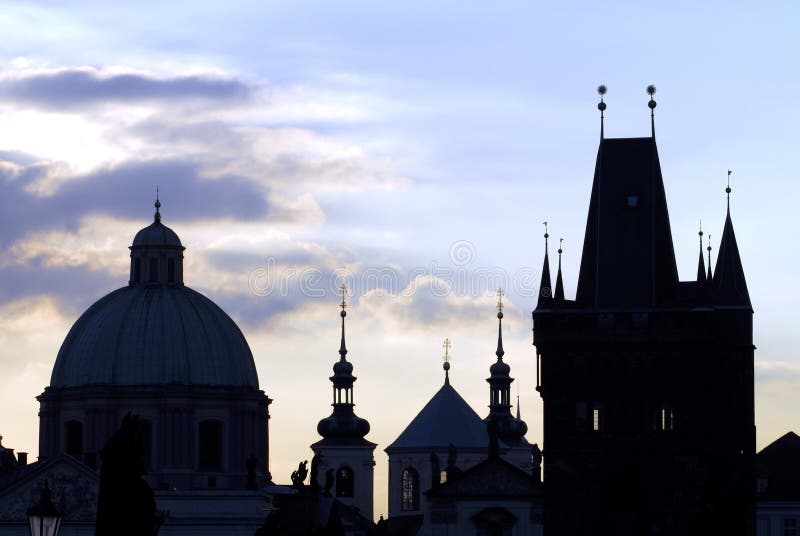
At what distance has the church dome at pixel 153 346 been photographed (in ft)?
465

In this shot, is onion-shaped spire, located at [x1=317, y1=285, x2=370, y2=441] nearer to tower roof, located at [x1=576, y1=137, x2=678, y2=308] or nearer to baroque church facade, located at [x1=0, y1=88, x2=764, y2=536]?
baroque church facade, located at [x1=0, y1=88, x2=764, y2=536]

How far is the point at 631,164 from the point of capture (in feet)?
380

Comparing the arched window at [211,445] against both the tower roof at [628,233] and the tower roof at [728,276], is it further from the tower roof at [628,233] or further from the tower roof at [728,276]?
the tower roof at [728,276]

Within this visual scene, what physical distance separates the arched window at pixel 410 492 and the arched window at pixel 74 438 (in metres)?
37.0

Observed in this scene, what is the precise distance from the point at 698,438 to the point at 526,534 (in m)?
24.9

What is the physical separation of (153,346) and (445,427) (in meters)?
37.8

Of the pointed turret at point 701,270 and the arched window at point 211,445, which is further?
the arched window at point 211,445

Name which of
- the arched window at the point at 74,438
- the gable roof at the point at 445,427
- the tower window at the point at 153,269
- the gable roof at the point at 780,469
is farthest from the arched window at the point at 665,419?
the gable roof at the point at 445,427

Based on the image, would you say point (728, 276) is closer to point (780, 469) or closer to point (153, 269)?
point (780, 469)

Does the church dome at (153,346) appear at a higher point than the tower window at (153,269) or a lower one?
lower

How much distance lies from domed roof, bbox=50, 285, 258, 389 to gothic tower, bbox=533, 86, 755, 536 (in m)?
29.9

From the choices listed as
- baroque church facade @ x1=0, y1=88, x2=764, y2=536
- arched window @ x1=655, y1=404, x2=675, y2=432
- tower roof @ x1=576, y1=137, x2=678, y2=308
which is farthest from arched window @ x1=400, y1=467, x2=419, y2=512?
arched window @ x1=655, y1=404, x2=675, y2=432

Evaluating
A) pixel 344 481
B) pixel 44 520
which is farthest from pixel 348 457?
pixel 44 520

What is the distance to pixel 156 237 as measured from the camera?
482 ft
